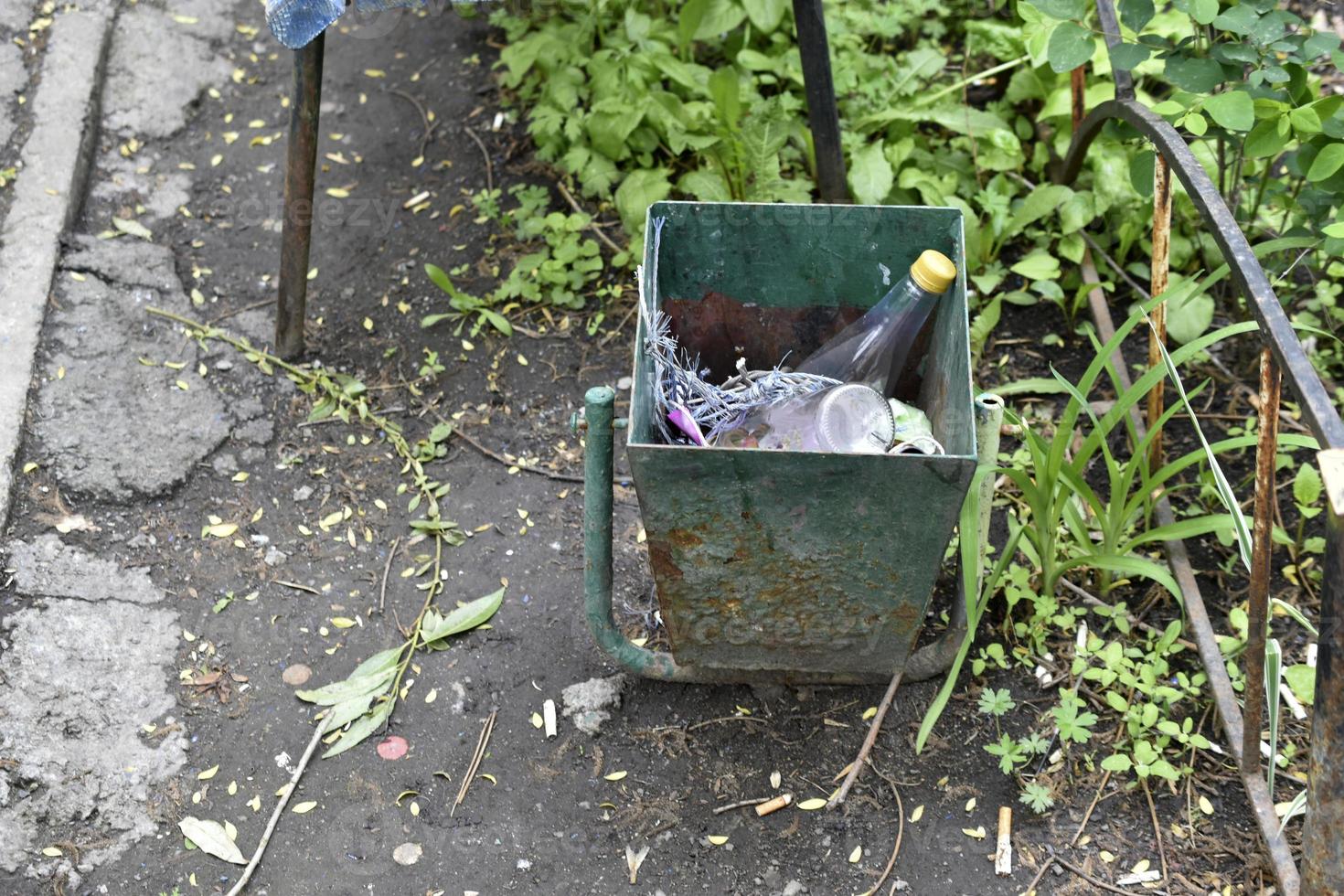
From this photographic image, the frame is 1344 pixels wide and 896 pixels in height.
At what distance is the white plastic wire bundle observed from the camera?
2.00 m

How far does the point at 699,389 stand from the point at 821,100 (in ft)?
3.87

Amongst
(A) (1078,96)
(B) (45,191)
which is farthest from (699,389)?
(B) (45,191)

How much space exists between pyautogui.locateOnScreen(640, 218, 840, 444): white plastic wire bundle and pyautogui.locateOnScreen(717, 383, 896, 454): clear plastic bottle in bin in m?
0.05

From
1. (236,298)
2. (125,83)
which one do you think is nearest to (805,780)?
(236,298)

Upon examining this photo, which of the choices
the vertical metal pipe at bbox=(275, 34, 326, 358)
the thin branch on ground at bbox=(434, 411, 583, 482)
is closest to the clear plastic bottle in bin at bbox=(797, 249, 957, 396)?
the thin branch on ground at bbox=(434, 411, 583, 482)

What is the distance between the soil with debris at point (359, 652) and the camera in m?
2.05

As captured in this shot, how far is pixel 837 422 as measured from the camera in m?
1.95

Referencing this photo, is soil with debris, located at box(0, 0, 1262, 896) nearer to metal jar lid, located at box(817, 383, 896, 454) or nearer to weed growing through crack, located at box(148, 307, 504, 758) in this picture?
weed growing through crack, located at box(148, 307, 504, 758)

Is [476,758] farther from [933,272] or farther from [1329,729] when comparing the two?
[1329,729]

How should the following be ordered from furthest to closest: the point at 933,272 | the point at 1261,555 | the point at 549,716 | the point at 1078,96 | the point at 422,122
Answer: the point at 422,122
the point at 1078,96
the point at 549,716
the point at 933,272
the point at 1261,555

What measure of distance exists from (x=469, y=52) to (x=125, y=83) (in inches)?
43.3

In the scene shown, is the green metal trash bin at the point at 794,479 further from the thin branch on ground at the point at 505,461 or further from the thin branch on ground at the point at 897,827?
the thin branch on ground at the point at 505,461

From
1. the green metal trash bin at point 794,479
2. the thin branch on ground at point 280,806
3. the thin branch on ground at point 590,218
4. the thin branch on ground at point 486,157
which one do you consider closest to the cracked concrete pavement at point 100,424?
the thin branch on ground at point 280,806

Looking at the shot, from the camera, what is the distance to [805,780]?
2152 millimetres
